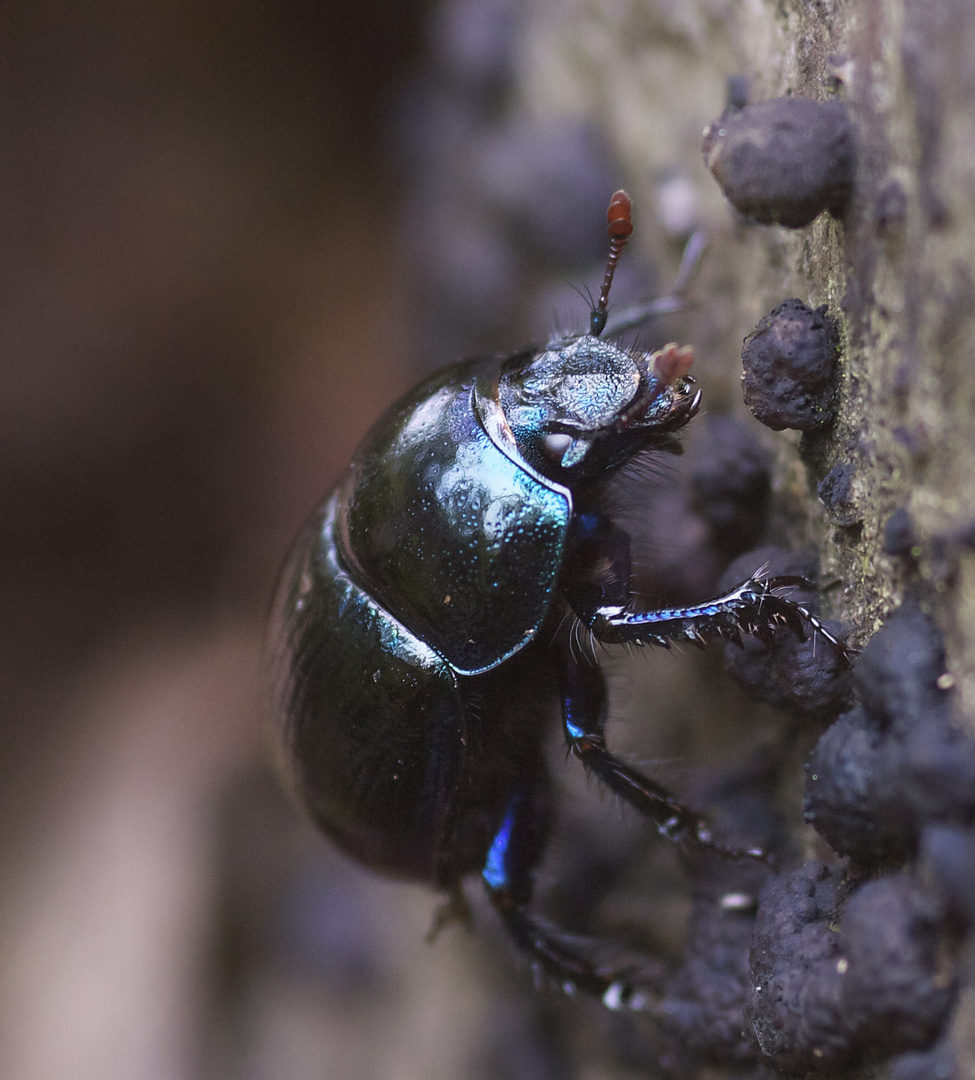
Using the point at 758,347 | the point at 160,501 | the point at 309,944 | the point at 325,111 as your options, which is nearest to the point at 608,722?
the point at 758,347

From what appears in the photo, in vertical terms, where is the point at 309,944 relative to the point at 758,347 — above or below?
below

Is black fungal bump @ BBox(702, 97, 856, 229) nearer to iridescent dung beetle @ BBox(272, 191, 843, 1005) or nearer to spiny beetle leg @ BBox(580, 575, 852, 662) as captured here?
iridescent dung beetle @ BBox(272, 191, 843, 1005)

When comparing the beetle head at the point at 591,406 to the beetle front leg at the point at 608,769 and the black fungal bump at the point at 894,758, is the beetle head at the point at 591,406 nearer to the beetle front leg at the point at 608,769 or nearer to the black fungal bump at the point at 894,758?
the beetle front leg at the point at 608,769

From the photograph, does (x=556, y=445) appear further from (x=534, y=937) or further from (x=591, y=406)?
(x=534, y=937)

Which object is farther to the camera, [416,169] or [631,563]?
[416,169]

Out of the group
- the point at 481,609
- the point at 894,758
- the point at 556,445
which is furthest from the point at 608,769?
the point at 894,758

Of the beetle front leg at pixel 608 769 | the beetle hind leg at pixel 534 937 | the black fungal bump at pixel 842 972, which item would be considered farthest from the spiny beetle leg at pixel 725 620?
the beetle hind leg at pixel 534 937

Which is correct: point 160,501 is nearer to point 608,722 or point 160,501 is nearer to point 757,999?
point 608,722
